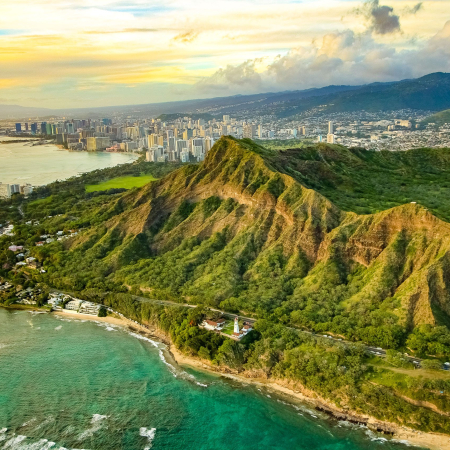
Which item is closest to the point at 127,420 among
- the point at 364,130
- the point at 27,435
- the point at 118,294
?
the point at 27,435

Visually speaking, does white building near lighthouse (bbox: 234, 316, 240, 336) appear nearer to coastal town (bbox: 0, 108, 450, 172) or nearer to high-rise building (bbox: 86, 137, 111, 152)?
coastal town (bbox: 0, 108, 450, 172)

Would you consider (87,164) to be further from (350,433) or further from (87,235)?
(350,433)

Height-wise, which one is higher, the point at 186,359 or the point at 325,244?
the point at 325,244

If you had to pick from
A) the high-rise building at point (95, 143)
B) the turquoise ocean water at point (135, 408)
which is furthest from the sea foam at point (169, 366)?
the high-rise building at point (95, 143)

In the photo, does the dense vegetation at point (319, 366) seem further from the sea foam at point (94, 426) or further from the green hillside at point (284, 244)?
the sea foam at point (94, 426)

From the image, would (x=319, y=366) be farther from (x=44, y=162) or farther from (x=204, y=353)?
(x=44, y=162)

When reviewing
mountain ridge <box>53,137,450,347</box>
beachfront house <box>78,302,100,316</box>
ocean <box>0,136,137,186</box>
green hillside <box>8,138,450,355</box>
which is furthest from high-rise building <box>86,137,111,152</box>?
beachfront house <box>78,302,100,316</box>
